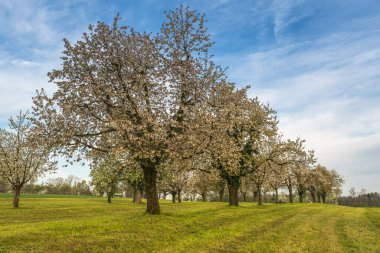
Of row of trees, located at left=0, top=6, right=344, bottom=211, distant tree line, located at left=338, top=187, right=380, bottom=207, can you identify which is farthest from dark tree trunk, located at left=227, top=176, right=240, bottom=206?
distant tree line, located at left=338, top=187, right=380, bottom=207

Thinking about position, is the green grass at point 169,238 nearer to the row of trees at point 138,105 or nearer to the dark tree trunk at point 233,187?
the row of trees at point 138,105

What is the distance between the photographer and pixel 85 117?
24.2 metres

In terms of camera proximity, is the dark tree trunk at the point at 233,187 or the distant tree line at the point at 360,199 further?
the distant tree line at the point at 360,199

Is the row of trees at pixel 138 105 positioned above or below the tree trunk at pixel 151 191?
above

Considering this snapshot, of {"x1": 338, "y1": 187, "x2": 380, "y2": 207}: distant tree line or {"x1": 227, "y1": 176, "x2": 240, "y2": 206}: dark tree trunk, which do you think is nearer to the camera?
{"x1": 227, "y1": 176, "x2": 240, "y2": 206}: dark tree trunk

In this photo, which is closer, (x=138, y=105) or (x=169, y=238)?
(x=169, y=238)

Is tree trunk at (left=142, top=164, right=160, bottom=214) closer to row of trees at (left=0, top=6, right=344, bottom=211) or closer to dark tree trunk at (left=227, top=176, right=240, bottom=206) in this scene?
row of trees at (left=0, top=6, right=344, bottom=211)

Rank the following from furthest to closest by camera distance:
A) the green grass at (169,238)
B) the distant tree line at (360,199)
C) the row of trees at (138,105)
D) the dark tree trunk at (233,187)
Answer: the distant tree line at (360,199)
the dark tree trunk at (233,187)
the row of trees at (138,105)
the green grass at (169,238)

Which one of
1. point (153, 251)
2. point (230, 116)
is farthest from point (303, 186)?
point (153, 251)

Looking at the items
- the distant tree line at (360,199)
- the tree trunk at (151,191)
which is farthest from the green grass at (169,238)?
the distant tree line at (360,199)

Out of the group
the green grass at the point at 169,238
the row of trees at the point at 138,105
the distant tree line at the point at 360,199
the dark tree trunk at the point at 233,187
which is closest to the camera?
the green grass at the point at 169,238

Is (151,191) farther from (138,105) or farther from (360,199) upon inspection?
(360,199)

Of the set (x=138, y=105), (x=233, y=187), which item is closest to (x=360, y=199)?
(x=233, y=187)

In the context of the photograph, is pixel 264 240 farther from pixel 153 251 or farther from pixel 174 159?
pixel 174 159
